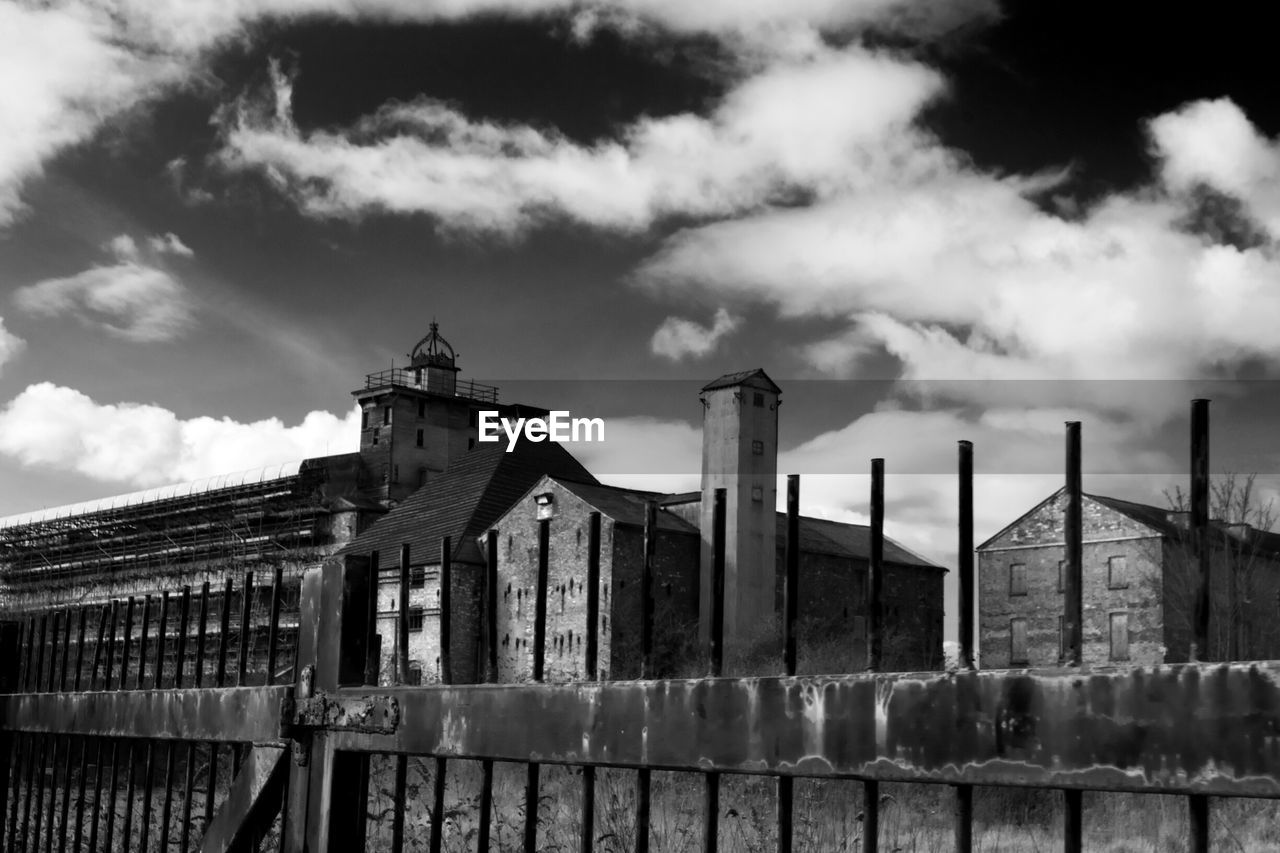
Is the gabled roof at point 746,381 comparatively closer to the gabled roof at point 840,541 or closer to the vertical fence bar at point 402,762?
the gabled roof at point 840,541

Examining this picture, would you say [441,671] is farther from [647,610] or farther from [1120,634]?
[1120,634]

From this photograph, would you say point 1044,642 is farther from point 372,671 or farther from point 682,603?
point 372,671

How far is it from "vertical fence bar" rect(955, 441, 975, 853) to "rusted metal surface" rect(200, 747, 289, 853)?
1.88 meters

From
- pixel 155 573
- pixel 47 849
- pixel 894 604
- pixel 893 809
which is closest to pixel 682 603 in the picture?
pixel 894 604

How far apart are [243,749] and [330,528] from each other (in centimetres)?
4666

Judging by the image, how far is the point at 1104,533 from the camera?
37.5 metres

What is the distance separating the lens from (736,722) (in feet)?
6.44

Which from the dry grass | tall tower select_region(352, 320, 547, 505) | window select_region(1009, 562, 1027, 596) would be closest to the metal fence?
the dry grass

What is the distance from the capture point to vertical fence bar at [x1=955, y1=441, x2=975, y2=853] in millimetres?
1735

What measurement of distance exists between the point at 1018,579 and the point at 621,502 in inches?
505

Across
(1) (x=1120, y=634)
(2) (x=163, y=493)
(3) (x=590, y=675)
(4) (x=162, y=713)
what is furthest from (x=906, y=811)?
(2) (x=163, y=493)

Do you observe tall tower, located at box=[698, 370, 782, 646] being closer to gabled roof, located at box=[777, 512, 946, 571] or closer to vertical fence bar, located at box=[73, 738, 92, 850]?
gabled roof, located at box=[777, 512, 946, 571]

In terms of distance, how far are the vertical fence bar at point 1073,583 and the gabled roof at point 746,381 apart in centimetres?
3794

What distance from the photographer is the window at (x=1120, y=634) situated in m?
36.3
